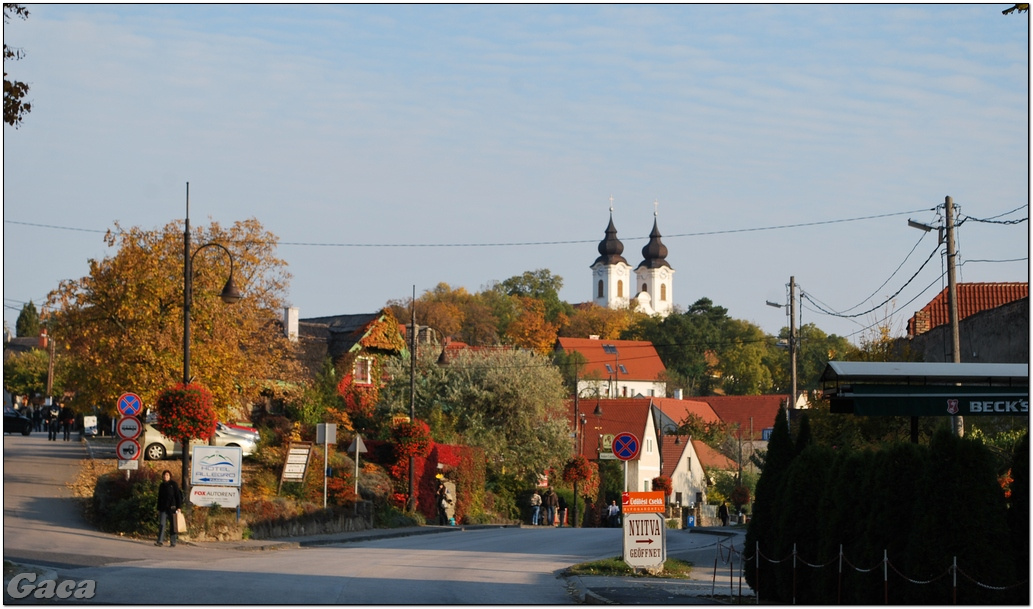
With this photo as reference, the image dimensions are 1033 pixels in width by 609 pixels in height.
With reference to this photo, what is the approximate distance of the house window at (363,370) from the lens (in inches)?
2105

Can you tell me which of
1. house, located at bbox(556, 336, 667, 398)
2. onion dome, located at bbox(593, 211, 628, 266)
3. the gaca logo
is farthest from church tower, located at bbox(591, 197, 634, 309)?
the gaca logo

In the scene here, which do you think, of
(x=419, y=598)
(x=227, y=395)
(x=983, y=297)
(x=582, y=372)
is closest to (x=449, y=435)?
(x=227, y=395)

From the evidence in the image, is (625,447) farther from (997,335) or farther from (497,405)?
(497,405)

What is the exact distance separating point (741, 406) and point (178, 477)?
78.2 meters

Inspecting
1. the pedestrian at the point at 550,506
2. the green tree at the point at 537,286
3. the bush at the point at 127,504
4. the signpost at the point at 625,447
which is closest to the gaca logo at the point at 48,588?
the bush at the point at 127,504

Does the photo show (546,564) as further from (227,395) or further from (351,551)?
(227,395)

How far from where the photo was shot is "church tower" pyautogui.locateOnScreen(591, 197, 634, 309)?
632 feet

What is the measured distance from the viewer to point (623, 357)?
134500mm

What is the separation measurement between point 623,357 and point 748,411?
33375 mm

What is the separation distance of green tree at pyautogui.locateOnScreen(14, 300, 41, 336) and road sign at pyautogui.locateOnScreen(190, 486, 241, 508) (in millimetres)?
114206

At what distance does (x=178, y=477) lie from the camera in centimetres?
3097

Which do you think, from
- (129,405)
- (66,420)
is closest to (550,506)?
(66,420)

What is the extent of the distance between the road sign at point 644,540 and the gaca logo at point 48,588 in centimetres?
940

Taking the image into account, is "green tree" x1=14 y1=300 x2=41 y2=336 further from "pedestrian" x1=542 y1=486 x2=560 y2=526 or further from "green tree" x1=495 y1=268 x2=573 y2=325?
"pedestrian" x1=542 y1=486 x2=560 y2=526
